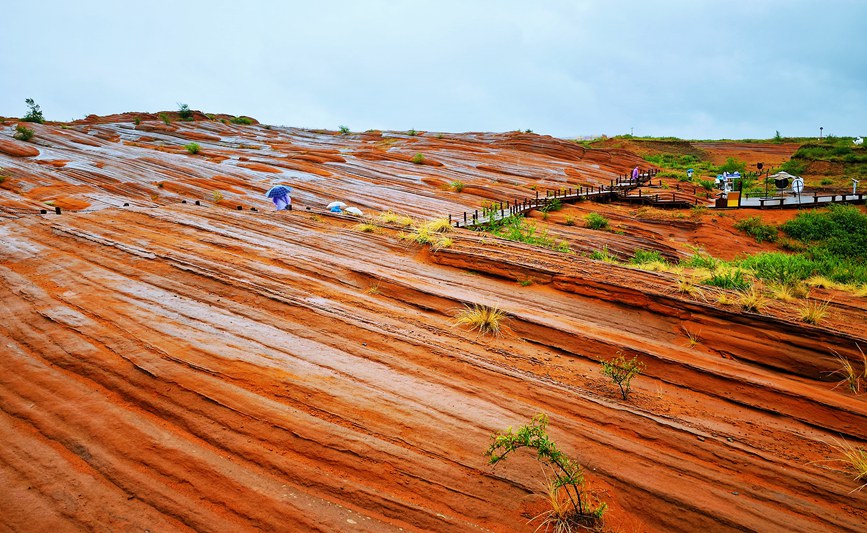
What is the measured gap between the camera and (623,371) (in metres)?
6.38

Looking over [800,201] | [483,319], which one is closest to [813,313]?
[483,319]

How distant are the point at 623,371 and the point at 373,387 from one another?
3.56m

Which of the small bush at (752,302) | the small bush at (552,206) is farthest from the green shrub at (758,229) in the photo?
the small bush at (752,302)

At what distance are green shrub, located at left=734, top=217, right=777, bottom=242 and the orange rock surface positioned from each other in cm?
1652

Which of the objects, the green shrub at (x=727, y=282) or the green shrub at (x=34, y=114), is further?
the green shrub at (x=34, y=114)

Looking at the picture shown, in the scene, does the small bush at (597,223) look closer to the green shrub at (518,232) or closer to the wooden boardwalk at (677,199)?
the wooden boardwalk at (677,199)

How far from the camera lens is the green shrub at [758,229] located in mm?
22484

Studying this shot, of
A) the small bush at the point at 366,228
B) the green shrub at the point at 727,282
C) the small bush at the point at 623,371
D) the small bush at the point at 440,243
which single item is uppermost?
the small bush at the point at 366,228

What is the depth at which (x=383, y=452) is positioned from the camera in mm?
4680

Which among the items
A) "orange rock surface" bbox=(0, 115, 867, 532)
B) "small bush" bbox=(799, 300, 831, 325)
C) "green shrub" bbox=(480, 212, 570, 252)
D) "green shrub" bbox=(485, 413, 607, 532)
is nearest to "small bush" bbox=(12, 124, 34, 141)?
"orange rock surface" bbox=(0, 115, 867, 532)

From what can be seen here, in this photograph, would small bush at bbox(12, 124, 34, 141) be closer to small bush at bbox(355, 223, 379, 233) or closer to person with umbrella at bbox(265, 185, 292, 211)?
person with umbrella at bbox(265, 185, 292, 211)

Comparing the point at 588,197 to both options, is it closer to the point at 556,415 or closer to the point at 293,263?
the point at 293,263

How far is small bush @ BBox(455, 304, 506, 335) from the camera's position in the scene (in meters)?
7.57

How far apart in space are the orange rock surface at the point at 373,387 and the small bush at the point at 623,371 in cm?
15
